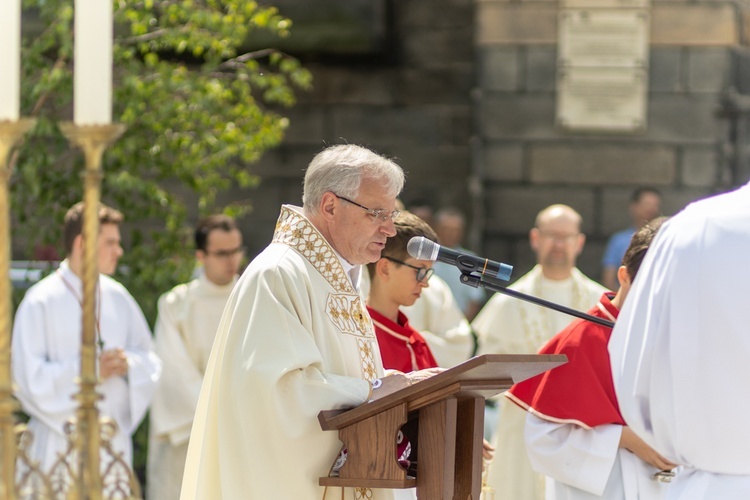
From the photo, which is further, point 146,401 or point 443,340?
point 443,340

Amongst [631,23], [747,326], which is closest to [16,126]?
[747,326]

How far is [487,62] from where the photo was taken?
1023 centimetres

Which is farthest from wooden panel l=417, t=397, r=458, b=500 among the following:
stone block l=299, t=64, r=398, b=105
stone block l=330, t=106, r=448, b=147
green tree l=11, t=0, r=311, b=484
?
stone block l=299, t=64, r=398, b=105

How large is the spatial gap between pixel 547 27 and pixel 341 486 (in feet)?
22.1

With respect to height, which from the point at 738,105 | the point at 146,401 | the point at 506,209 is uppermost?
the point at 738,105

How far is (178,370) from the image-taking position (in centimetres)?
700

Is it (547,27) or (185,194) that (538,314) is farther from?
(185,194)

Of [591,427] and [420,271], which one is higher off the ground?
[420,271]

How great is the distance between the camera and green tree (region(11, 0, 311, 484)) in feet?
25.8

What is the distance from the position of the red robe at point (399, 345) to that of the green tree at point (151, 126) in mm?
3002

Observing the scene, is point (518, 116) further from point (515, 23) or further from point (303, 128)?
→ point (303, 128)

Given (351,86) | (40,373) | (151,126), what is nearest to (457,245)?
(351,86)

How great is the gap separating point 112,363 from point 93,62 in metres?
3.93

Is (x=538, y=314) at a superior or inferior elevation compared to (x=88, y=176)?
inferior
